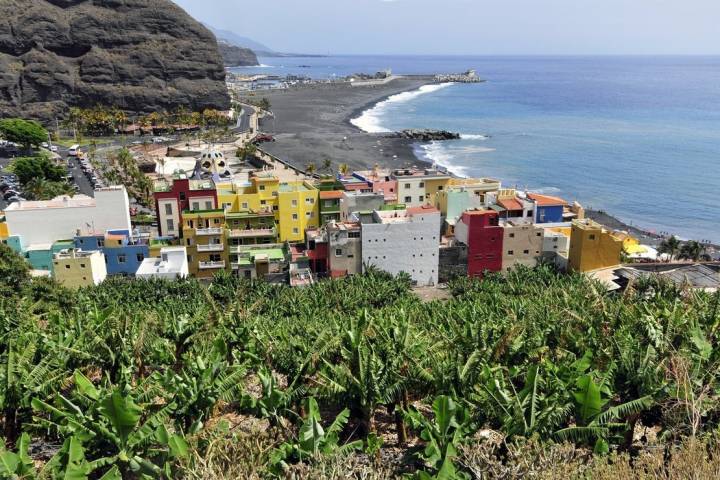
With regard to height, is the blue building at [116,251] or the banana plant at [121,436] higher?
the banana plant at [121,436]

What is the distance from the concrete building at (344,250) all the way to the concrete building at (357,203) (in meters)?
7.22

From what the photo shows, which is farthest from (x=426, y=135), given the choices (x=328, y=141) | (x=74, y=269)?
(x=74, y=269)

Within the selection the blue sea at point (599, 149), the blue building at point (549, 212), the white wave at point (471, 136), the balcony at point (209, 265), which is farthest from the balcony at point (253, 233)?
the white wave at point (471, 136)

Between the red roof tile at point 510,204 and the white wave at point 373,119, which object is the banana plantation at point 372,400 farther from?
the white wave at point 373,119

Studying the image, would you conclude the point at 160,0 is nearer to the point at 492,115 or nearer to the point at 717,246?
the point at 492,115

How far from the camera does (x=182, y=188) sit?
51.4 meters

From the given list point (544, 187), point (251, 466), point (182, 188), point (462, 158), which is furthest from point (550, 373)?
point (462, 158)

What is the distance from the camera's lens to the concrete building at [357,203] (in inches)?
1986

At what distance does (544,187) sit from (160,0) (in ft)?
364

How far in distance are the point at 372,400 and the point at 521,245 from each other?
32.1m

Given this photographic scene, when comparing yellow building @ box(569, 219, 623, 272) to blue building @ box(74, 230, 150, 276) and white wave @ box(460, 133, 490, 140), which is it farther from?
white wave @ box(460, 133, 490, 140)

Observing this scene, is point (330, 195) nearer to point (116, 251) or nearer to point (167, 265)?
point (167, 265)

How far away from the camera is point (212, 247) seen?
46.7m

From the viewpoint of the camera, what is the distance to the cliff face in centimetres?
12732
